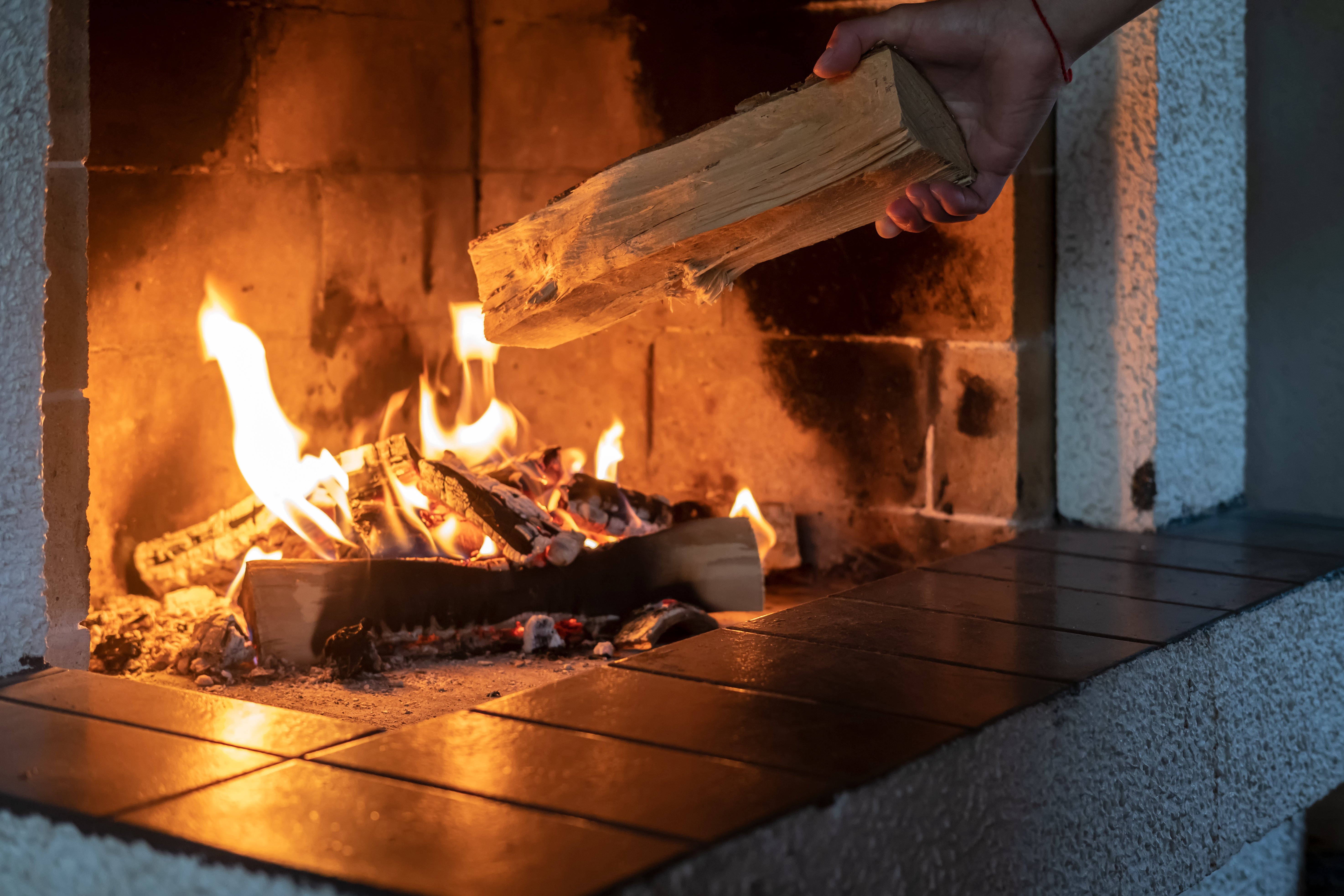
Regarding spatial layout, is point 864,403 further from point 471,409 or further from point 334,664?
point 334,664

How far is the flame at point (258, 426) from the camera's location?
2840 millimetres

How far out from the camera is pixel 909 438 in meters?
3.05

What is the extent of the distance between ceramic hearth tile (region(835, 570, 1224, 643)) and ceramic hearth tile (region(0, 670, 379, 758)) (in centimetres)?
97

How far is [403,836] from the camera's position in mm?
1347

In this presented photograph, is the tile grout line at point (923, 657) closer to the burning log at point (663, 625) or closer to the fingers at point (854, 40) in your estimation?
the burning log at point (663, 625)

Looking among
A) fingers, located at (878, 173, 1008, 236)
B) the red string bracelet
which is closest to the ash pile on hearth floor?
fingers, located at (878, 173, 1008, 236)

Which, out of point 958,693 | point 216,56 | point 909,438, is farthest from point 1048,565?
point 216,56

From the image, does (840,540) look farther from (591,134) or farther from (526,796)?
(526,796)

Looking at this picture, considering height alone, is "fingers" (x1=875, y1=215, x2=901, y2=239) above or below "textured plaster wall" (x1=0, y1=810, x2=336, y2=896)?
above

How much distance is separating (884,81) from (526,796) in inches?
46.2

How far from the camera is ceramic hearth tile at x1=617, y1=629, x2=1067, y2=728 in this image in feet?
5.77

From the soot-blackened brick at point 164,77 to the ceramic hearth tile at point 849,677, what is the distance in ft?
5.31

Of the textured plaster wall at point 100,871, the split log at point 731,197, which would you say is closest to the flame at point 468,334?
the split log at point 731,197

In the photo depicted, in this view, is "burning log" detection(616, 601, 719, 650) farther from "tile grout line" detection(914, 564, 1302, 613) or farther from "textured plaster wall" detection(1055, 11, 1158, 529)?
"textured plaster wall" detection(1055, 11, 1158, 529)
